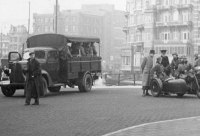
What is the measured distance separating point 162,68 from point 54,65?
4917 mm

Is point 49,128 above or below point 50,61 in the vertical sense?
below

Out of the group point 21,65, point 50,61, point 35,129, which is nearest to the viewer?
point 35,129

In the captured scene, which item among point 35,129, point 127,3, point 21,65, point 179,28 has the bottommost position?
point 35,129

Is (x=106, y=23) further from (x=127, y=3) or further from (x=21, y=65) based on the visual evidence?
(x=21, y=65)

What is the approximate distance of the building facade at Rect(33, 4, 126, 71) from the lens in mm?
118688

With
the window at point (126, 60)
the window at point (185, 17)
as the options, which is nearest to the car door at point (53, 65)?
the window at point (185, 17)

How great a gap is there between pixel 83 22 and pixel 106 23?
13055 mm

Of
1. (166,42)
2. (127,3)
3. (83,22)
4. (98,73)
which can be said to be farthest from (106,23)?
(98,73)

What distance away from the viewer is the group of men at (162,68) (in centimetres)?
1994

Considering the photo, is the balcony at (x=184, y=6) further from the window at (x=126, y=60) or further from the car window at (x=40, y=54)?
the car window at (x=40, y=54)

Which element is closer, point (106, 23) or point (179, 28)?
point (179, 28)

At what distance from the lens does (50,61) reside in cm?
2112

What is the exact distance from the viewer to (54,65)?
21359 millimetres

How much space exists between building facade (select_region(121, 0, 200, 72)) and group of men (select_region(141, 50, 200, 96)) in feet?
177
